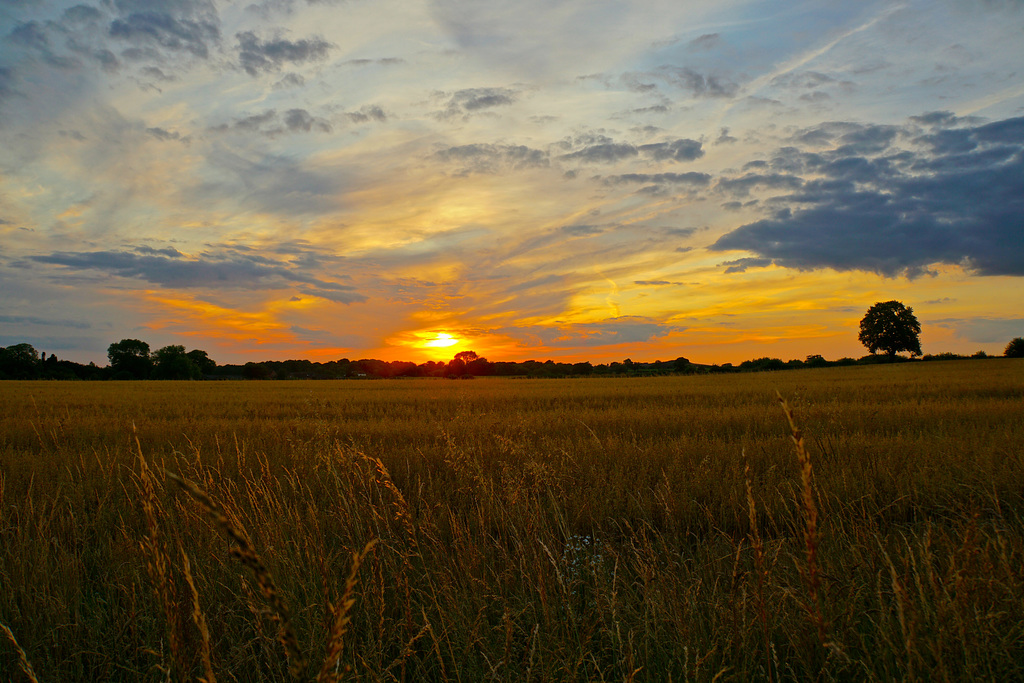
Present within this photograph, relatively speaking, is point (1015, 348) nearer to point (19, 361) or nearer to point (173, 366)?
point (173, 366)

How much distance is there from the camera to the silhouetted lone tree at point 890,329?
7419cm

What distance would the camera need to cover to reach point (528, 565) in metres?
3.67

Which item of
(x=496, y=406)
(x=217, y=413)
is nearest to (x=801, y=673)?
(x=496, y=406)

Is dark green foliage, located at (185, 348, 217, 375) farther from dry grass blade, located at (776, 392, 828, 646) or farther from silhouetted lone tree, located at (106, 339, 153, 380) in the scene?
dry grass blade, located at (776, 392, 828, 646)

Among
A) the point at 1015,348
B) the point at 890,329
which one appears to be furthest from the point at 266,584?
the point at 890,329

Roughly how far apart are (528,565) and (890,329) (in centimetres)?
9033

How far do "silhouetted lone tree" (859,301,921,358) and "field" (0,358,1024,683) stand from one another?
80.9 meters

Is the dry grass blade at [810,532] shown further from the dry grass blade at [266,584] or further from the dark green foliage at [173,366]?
the dark green foliage at [173,366]

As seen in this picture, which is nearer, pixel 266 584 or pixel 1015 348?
pixel 266 584

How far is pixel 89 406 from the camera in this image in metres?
17.2

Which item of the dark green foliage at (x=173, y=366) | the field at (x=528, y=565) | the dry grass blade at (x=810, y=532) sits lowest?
the field at (x=528, y=565)

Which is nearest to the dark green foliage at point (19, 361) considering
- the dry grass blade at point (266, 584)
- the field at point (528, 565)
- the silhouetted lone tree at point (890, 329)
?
the field at point (528, 565)

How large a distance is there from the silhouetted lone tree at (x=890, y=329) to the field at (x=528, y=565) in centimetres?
8090

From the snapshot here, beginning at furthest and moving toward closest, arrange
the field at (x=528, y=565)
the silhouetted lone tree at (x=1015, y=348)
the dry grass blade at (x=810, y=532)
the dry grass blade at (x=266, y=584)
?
the silhouetted lone tree at (x=1015, y=348), the field at (x=528, y=565), the dry grass blade at (x=810, y=532), the dry grass blade at (x=266, y=584)
